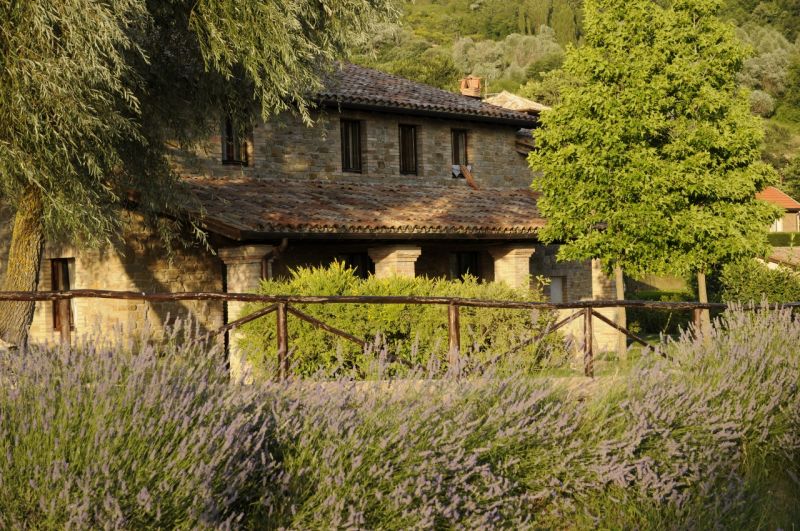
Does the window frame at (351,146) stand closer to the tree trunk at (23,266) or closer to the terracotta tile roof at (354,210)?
the terracotta tile roof at (354,210)

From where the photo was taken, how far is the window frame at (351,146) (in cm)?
2152

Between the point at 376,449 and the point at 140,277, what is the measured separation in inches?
492

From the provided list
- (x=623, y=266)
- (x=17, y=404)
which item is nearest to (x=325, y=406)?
(x=17, y=404)

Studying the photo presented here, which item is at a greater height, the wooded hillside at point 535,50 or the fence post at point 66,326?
the wooded hillside at point 535,50

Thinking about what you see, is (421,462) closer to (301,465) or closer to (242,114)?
(301,465)

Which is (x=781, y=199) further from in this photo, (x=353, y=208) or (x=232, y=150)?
(x=232, y=150)

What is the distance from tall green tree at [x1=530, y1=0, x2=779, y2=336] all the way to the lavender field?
36.0ft

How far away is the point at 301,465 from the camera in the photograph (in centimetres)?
528

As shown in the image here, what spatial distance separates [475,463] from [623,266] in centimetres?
1410

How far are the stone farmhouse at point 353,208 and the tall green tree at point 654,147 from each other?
1773 mm

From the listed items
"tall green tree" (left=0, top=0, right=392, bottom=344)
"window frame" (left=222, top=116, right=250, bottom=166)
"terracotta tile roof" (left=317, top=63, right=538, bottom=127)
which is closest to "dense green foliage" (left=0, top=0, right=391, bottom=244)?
"tall green tree" (left=0, top=0, right=392, bottom=344)

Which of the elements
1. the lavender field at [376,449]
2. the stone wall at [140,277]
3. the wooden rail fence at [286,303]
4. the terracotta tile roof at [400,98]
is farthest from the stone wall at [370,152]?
the lavender field at [376,449]

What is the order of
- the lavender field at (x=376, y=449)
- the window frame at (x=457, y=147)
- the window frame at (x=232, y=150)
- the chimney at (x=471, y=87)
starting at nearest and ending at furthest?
the lavender field at (x=376, y=449) < the window frame at (x=232, y=150) < the window frame at (x=457, y=147) < the chimney at (x=471, y=87)

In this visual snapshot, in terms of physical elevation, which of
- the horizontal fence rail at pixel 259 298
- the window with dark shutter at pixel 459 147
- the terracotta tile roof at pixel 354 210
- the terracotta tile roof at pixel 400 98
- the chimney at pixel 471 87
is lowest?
the horizontal fence rail at pixel 259 298
